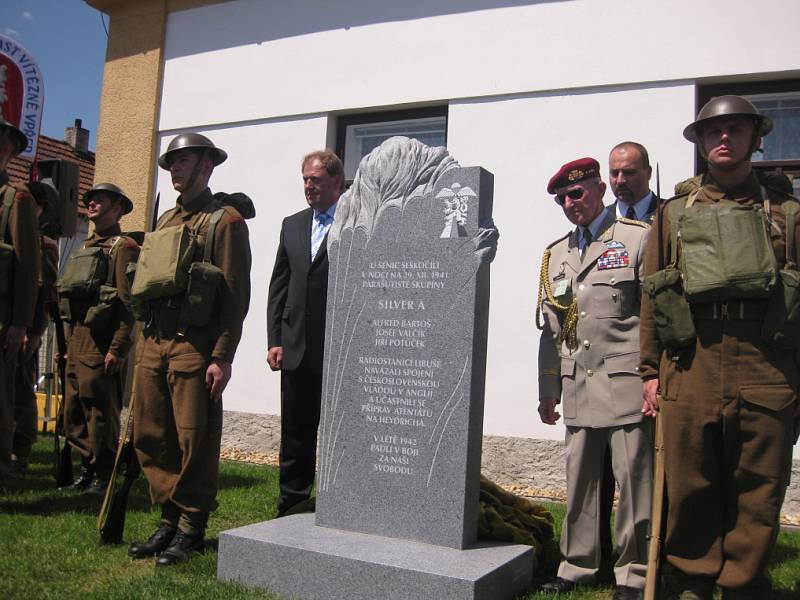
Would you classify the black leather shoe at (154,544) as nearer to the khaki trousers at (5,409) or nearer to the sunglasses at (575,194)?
the khaki trousers at (5,409)

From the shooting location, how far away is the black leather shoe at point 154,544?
4.24 m

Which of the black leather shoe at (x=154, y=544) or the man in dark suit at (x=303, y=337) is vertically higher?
the man in dark suit at (x=303, y=337)

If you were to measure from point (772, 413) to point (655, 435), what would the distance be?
1.79ft

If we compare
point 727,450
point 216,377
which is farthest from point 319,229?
point 727,450

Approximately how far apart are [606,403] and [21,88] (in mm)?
7633

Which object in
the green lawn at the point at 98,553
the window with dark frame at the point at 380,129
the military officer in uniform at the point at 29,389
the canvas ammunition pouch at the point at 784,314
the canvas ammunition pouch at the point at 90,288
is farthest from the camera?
the window with dark frame at the point at 380,129

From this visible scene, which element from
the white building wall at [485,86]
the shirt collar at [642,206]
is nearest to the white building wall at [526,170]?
the white building wall at [485,86]

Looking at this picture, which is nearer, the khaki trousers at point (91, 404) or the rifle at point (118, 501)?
the rifle at point (118, 501)

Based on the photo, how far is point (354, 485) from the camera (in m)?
4.07

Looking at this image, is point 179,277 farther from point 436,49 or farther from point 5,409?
point 436,49

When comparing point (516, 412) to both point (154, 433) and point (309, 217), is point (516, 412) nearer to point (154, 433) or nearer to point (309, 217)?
point (309, 217)

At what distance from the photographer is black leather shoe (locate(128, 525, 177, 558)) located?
4.24 metres

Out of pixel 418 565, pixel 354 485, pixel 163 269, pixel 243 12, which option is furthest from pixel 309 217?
pixel 243 12

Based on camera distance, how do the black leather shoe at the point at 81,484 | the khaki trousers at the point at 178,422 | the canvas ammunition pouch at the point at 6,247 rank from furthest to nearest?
the black leather shoe at the point at 81,484
the canvas ammunition pouch at the point at 6,247
the khaki trousers at the point at 178,422
